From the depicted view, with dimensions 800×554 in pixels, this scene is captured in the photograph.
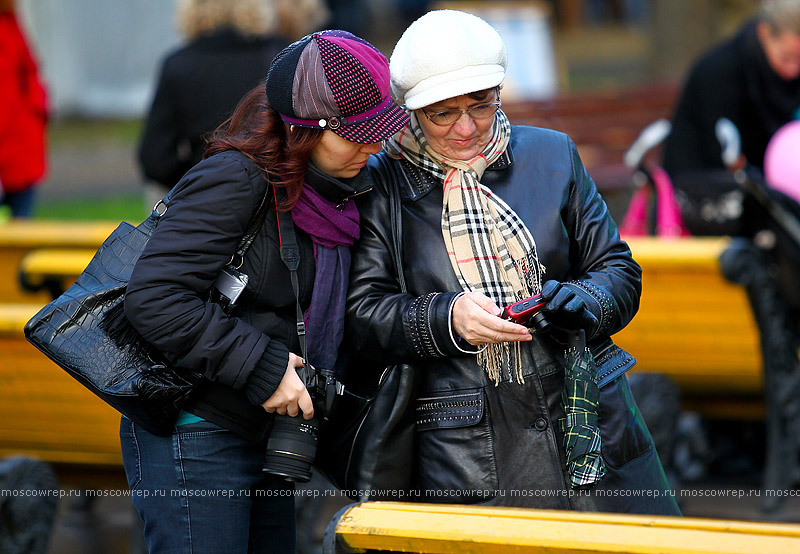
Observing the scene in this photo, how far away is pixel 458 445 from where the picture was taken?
253 centimetres

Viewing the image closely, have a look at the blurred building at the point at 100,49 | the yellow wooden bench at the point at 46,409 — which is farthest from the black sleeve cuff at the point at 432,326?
the blurred building at the point at 100,49

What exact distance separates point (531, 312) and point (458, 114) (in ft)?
1.59

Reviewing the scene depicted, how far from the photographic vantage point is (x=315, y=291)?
2.49m

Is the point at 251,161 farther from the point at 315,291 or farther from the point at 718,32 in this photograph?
the point at 718,32

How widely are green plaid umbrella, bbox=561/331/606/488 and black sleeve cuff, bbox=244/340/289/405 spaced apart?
2.05 ft

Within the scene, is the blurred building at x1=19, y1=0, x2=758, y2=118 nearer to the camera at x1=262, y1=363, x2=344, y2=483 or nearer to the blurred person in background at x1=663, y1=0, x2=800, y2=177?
the blurred person in background at x1=663, y1=0, x2=800, y2=177

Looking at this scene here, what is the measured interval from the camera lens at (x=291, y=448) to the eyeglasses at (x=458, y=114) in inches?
29.0

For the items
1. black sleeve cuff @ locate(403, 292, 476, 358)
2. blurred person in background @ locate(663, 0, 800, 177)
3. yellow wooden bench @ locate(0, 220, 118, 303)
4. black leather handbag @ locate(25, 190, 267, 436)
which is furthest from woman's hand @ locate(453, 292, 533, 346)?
yellow wooden bench @ locate(0, 220, 118, 303)

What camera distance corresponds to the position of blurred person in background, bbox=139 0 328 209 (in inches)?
185

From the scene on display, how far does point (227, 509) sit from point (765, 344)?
8.86ft

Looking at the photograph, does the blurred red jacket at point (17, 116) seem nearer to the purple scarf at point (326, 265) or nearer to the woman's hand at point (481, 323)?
the purple scarf at point (326, 265)

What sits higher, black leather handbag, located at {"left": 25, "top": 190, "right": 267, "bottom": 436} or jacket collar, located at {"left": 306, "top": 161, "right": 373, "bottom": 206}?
jacket collar, located at {"left": 306, "top": 161, "right": 373, "bottom": 206}

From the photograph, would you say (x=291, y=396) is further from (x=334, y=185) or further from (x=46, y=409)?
(x=46, y=409)

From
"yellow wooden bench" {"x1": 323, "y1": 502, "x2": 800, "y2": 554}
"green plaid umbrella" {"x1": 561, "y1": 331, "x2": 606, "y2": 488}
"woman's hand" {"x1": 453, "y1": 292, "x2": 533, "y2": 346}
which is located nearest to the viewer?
"yellow wooden bench" {"x1": 323, "y1": 502, "x2": 800, "y2": 554}
